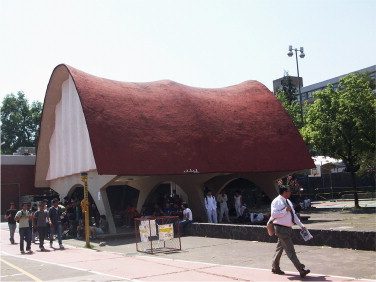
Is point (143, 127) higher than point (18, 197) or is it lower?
higher

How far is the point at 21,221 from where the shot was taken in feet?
52.2

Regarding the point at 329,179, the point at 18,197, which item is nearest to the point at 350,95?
the point at 329,179

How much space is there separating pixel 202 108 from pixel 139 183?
6.22m

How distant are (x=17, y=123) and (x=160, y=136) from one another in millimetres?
48542

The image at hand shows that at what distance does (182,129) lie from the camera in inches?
968

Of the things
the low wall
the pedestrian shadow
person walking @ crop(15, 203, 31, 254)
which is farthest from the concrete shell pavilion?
the pedestrian shadow

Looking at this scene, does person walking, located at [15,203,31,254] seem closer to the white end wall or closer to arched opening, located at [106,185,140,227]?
the white end wall

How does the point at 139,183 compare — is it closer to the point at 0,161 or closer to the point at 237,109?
the point at 237,109

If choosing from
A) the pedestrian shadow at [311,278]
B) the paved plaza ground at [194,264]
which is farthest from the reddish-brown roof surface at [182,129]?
the pedestrian shadow at [311,278]

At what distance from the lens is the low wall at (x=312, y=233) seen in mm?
10258

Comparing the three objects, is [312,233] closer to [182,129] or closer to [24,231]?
[24,231]

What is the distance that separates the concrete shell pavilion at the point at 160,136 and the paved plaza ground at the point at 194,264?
7.44m

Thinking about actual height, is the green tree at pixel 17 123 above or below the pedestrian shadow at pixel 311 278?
above

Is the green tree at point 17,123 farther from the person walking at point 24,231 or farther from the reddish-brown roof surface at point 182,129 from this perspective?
the person walking at point 24,231
